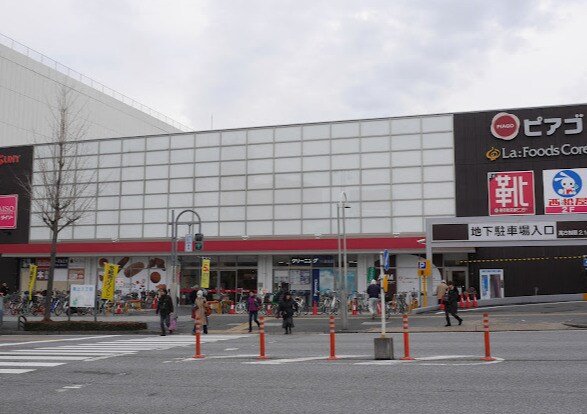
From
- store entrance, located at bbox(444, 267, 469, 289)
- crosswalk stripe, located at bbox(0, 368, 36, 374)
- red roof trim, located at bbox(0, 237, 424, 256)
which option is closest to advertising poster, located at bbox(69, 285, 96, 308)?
red roof trim, located at bbox(0, 237, 424, 256)

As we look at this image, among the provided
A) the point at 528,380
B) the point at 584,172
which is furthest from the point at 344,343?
the point at 584,172

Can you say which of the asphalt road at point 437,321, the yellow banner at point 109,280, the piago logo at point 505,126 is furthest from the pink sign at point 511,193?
the yellow banner at point 109,280

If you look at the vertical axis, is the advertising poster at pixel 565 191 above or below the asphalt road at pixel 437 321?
above

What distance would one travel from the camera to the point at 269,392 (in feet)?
33.8

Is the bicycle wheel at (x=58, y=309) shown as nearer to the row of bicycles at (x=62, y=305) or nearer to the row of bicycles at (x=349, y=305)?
the row of bicycles at (x=62, y=305)

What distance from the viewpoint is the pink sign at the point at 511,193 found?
36.9 metres

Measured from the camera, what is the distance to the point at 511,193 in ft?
122

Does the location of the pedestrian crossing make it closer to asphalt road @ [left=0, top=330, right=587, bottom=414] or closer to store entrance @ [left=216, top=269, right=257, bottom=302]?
asphalt road @ [left=0, top=330, right=587, bottom=414]

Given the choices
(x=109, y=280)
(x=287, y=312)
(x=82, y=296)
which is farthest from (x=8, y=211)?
(x=287, y=312)

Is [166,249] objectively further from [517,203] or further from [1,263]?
[517,203]

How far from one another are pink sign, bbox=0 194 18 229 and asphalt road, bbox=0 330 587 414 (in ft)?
102

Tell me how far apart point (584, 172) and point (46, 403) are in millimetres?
34184

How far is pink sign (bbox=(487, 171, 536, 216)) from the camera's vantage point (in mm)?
36938

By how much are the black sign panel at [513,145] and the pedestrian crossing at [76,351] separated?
68.4ft
